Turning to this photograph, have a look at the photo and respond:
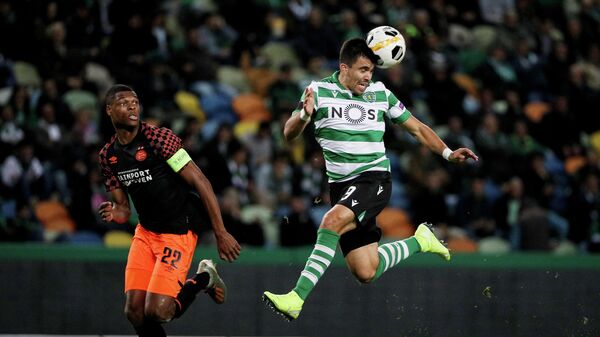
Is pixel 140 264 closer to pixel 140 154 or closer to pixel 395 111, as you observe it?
pixel 140 154

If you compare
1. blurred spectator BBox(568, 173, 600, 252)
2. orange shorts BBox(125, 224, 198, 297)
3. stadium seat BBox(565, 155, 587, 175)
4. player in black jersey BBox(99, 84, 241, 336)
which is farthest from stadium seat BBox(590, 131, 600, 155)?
orange shorts BBox(125, 224, 198, 297)

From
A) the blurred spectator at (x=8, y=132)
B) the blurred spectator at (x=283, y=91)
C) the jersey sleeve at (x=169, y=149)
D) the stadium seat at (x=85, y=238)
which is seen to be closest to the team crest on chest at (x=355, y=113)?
the jersey sleeve at (x=169, y=149)

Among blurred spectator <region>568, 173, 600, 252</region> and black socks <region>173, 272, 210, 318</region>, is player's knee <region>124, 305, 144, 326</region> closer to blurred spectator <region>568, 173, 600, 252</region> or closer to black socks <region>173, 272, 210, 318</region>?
black socks <region>173, 272, 210, 318</region>

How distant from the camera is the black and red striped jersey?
9.16m

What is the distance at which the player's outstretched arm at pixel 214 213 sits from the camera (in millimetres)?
8922

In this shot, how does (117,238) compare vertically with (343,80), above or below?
below

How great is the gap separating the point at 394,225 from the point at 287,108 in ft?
7.88

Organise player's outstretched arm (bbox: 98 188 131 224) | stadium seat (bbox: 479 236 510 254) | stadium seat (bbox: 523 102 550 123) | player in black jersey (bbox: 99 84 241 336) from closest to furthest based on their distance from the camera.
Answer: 1. player in black jersey (bbox: 99 84 241 336)
2. player's outstretched arm (bbox: 98 188 131 224)
3. stadium seat (bbox: 479 236 510 254)
4. stadium seat (bbox: 523 102 550 123)

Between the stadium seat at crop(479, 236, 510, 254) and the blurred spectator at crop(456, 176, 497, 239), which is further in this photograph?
the blurred spectator at crop(456, 176, 497, 239)

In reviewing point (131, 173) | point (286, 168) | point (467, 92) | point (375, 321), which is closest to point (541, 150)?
point (467, 92)

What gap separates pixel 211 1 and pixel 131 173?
344 inches

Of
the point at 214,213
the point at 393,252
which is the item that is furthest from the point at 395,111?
the point at 214,213

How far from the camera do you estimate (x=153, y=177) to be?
9.20 metres

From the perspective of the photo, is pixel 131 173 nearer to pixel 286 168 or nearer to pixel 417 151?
pixel 286 168
